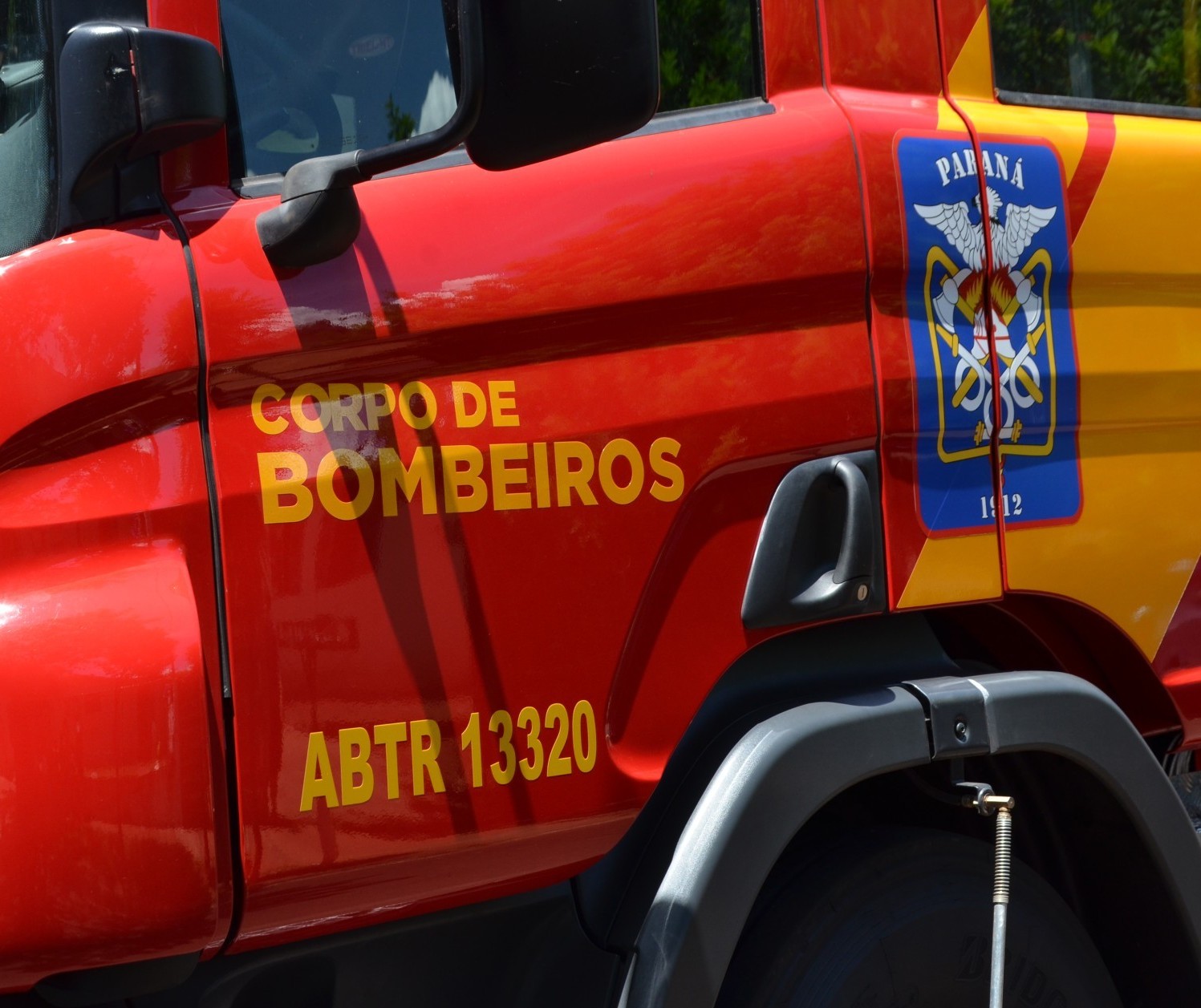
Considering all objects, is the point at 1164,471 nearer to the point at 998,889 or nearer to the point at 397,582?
the point at 998,889

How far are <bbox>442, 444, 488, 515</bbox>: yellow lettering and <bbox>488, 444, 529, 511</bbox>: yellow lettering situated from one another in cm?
1

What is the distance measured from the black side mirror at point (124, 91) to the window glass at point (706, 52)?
2.13 ft

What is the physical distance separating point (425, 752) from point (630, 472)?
0.41 m

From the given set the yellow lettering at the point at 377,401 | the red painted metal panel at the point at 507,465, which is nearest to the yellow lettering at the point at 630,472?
the red painted metal panel at the point at 507,465

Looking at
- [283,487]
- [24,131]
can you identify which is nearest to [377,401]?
[283,487]

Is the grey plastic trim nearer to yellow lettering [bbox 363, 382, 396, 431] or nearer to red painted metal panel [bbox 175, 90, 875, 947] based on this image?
red painted metal panel [bbox 175, 90, 875, 947]

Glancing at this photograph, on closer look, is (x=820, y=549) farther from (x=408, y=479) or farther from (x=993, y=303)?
(x=408, y=479)

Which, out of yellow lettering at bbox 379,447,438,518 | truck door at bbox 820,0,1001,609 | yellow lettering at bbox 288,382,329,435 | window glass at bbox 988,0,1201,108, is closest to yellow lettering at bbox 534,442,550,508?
yellow lettering at bbox 379,447,438,518

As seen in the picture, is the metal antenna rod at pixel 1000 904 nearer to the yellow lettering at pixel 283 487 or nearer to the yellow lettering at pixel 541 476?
the yellow lettering at pixel 541 476

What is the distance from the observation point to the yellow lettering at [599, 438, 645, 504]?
167 cm

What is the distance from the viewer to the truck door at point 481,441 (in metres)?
1.48

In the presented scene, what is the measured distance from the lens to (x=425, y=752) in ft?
5.08

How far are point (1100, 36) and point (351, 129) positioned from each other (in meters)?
1.32

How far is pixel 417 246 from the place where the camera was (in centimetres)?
160
